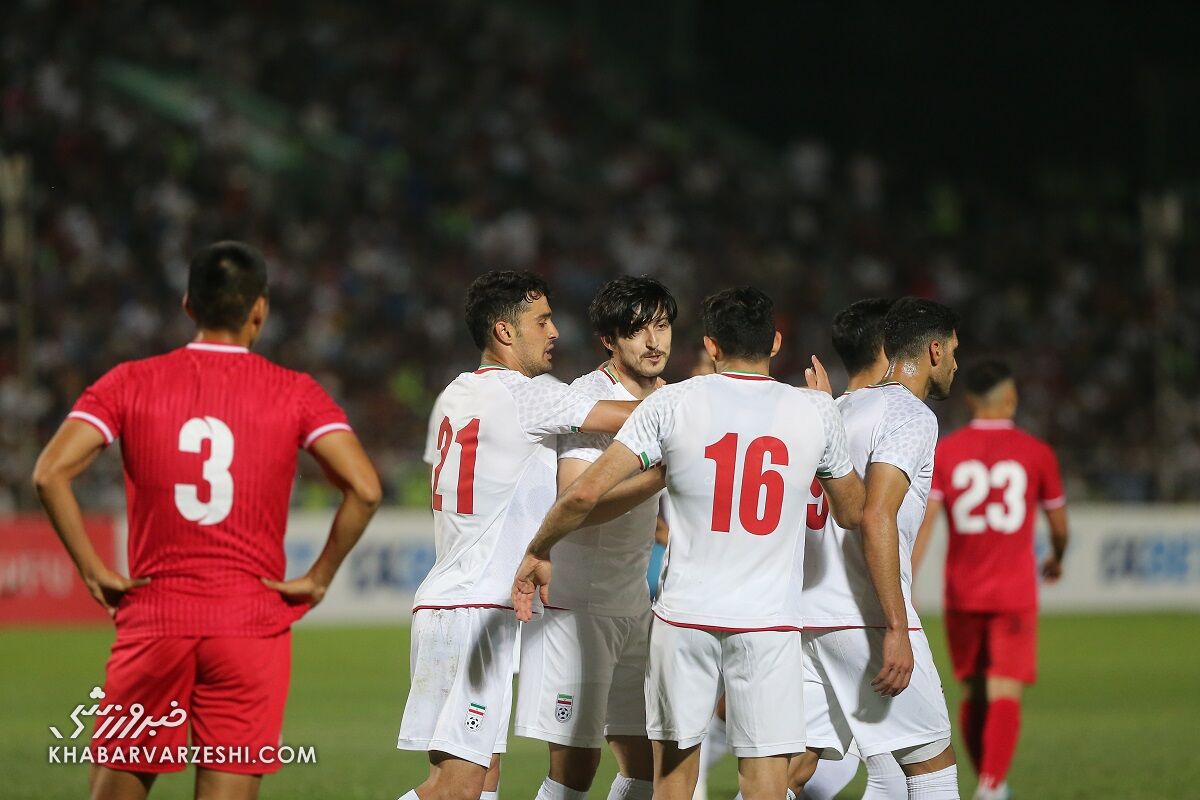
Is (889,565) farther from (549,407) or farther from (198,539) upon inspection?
(198,539)

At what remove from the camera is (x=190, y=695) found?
4707 millimetres

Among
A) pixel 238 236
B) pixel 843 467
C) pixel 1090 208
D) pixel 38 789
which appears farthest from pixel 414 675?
pixel 1090 208

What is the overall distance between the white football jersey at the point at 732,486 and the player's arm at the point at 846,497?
8.4 inches

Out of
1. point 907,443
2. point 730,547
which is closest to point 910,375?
point 907,443

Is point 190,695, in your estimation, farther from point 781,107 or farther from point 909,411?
point 781,107

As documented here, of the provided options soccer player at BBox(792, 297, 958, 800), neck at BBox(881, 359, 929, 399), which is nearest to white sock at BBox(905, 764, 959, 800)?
soccer player at BBox(792, 297, 958, 800)

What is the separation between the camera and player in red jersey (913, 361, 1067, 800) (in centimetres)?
840

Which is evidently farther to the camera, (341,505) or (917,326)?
(917,326)

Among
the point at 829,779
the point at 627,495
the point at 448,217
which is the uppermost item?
the point at 448,217

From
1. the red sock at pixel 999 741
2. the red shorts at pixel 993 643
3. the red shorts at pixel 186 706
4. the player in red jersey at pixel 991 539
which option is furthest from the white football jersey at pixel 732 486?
the red shorts at pixel 993 643

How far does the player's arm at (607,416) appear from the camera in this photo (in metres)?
5.62

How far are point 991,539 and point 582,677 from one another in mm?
3495

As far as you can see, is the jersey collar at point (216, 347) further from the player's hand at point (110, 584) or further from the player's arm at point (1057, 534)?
the player's arm at point (1057, 534)

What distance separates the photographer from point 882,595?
5.59 meters
